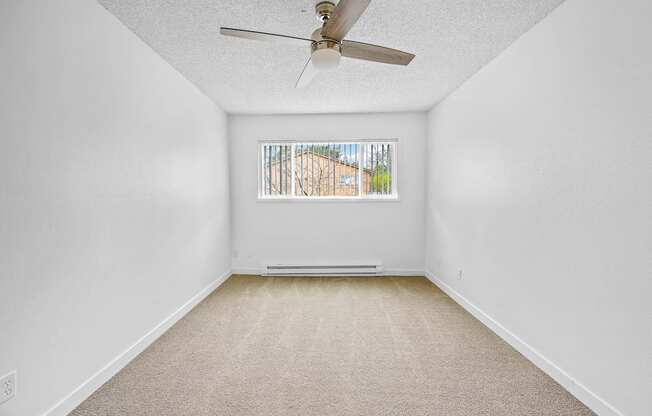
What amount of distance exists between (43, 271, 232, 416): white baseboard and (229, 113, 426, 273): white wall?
1.59m

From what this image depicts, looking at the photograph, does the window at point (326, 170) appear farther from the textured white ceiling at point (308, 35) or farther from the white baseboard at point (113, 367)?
the white baseboard at point (113, 367)

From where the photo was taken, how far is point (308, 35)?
2381mm

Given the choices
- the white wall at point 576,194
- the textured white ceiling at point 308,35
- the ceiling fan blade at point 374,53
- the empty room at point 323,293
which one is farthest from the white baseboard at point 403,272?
the ceiling fan blade at point 374,53

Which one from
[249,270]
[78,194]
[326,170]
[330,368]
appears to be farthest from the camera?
[326,170]

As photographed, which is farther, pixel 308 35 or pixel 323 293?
pixel 323 293

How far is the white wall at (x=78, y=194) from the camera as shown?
4.90 ft

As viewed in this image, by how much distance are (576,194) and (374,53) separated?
144 centimetres

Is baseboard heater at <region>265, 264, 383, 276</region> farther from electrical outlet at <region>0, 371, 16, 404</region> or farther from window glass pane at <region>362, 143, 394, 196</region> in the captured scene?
electrical outlet at <region>0, 371, 16, 404</region>

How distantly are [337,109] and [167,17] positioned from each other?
2.54 m

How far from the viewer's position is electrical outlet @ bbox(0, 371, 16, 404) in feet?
4.69

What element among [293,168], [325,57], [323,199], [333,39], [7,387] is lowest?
[7,387]

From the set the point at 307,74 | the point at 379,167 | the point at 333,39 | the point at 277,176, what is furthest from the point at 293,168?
→ the point at 333,39

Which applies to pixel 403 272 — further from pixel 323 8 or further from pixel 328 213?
pixel 323 8

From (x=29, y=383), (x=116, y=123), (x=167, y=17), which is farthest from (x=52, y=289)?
(x=167, y=17)
